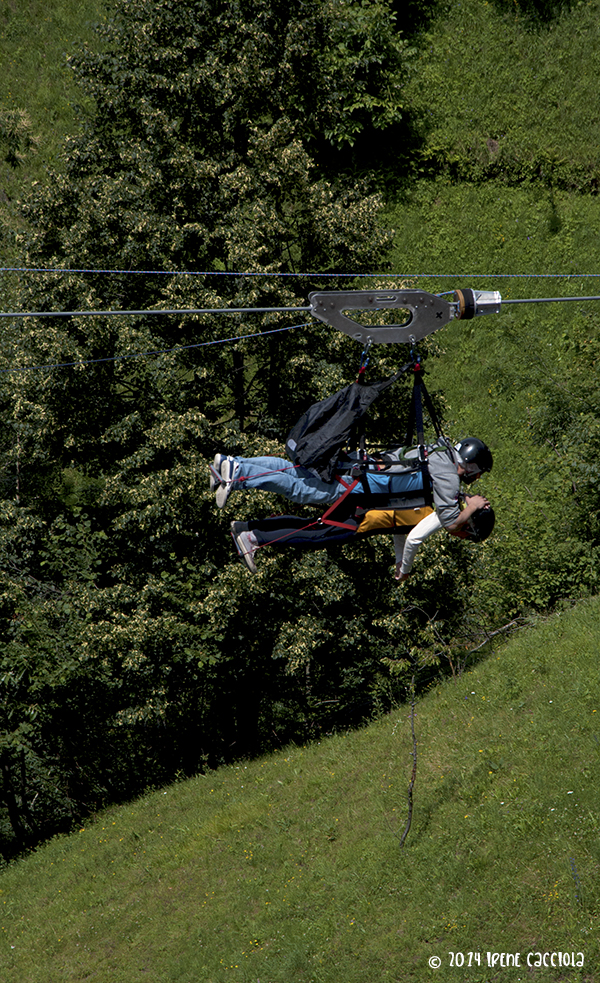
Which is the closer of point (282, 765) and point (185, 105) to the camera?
point (282, 765)

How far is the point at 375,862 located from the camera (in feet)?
36.5

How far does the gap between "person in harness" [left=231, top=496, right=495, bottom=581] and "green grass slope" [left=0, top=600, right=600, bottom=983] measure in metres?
3.74

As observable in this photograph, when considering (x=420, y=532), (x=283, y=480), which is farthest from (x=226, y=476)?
(x=420, y=532)

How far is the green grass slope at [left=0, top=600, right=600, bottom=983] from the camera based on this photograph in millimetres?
9820

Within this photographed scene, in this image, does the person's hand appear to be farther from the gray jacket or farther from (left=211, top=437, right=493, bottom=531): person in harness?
the gray jacket

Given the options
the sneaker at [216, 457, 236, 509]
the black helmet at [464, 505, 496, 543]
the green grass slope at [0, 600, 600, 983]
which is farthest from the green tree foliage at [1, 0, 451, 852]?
the black helmet at [464, 505, 496, 543]

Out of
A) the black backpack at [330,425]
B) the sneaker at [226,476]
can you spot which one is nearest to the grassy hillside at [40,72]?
the sneaker at [226,476]

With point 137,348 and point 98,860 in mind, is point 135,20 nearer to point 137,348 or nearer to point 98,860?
point 137,348

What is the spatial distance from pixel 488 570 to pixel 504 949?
27.6 feet

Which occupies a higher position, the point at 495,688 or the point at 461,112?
the point at 461,112

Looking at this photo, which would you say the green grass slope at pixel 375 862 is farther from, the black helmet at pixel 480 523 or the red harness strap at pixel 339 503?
the red harness strap at pixel 339 503

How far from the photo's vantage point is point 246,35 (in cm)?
1661

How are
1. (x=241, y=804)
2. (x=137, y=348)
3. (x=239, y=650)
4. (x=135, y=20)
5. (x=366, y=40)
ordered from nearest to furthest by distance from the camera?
(x=241, y=804) < (x=137, y=348) < (x=135, y=20) < (x=239, y=650) < (x=366, y=40)

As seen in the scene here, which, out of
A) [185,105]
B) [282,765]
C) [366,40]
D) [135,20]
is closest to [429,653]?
[282,765]
